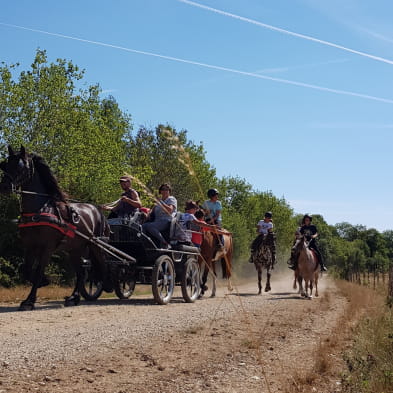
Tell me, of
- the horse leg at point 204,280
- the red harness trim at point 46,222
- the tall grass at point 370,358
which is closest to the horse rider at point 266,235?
the horse leg at point 204,280

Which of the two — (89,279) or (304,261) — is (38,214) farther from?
(304,261)

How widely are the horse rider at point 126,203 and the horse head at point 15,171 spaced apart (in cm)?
238

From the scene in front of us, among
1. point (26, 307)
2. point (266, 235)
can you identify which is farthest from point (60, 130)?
point (26, 307)

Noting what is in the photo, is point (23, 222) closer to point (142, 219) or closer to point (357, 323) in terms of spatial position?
point (142, 219)

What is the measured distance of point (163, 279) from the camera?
14.0m

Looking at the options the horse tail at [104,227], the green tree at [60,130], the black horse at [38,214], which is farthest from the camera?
the green tree at [60,130]

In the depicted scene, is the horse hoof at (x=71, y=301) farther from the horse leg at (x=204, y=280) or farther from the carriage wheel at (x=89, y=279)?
the horse leg at (x=204, y=280)

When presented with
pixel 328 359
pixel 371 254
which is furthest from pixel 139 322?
pixel 371 254

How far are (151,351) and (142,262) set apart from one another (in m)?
6.20

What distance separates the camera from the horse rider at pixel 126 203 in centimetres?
1405

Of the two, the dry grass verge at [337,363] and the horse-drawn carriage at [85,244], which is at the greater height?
the horse-drawn carriage at [85,244]

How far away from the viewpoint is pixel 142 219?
1466cm

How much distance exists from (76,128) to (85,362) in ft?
91.1

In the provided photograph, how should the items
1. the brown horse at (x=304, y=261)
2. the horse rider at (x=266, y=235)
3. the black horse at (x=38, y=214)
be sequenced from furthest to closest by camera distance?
the horse rider at (x=266, y=235) → the brown horse at (x=304, y=261) → the black horse at (x=38, y=214)
